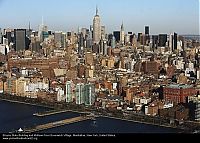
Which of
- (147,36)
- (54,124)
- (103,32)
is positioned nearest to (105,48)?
(103,32)

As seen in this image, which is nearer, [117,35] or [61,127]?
[61,127]

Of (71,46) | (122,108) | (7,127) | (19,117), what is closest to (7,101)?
(19,117)

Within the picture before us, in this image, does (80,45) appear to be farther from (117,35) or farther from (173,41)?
(173,41)

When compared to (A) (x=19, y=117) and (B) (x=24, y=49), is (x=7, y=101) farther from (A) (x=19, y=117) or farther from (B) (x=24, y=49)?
(B) (x=24, y=49)

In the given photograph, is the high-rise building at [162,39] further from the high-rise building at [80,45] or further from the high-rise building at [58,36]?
the high-rise building at [58,36]

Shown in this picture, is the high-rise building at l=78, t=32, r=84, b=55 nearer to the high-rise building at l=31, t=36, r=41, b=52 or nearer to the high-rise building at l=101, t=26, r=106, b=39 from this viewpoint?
the high-rise building at l=101, t=26, r=106, b=39
